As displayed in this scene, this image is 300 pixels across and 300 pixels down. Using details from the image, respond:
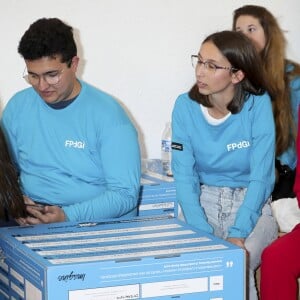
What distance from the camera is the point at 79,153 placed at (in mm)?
2133

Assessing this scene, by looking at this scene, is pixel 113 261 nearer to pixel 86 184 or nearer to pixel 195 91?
pixel 86 184

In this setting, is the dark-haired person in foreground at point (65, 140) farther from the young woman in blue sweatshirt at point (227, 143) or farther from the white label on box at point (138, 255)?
the white label on box at point (138, 255)

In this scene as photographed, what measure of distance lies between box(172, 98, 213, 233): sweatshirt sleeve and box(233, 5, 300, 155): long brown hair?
0.34 meters

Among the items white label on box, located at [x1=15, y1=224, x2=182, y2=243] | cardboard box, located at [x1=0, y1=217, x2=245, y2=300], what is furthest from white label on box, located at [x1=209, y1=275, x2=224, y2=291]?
white label on box, located at [x1=15, y1=224, x2=182, y2=243]

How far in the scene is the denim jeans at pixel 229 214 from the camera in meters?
2.26

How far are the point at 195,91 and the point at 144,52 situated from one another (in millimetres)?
675

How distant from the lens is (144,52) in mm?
3004

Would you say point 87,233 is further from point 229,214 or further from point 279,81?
point 279,81

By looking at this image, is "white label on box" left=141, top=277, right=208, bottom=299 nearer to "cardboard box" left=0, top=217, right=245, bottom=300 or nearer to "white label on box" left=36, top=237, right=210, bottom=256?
"cardboard box" left=0, top=217, right=245, bottom=300

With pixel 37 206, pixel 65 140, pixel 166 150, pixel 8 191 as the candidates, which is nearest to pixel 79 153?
pixel 65 140

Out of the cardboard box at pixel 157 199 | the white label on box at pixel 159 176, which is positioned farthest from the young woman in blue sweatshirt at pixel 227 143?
the white label on box at pixel 159 176

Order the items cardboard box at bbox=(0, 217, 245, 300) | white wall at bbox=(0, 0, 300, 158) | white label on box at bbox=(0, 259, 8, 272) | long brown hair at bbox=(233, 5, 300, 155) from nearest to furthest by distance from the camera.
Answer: cardboard box at bbox=(0, 217, 245, 300) → white label on box at bbox=(0, 259, 8, 272) → long brown hair at bbox=(233, 5, 300, 155) → white wall at bbox=(0, 0, 300, 158)

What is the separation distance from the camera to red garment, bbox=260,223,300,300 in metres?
2.12

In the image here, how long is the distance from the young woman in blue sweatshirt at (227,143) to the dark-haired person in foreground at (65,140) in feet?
0.92
